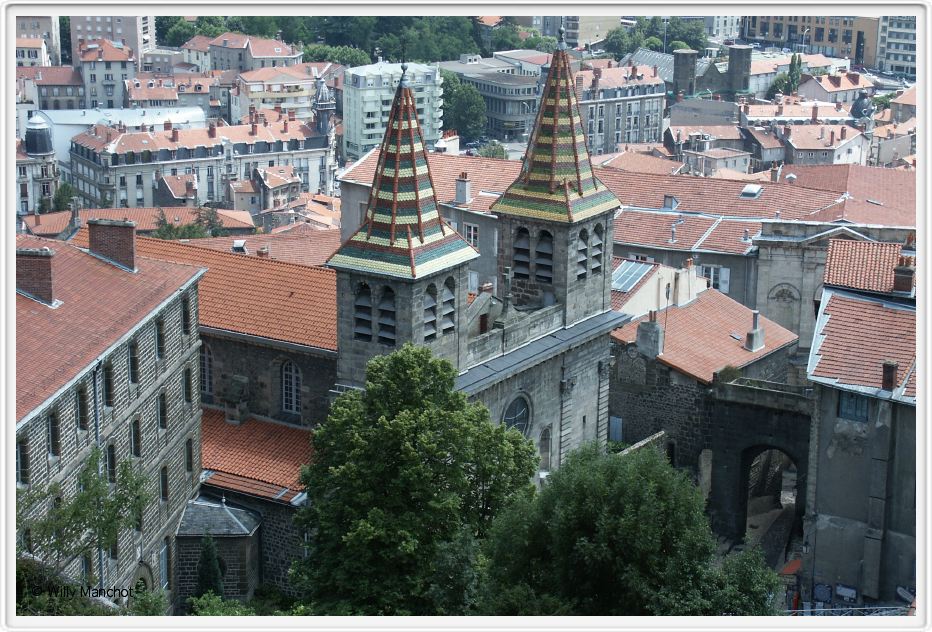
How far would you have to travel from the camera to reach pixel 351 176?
314 feet

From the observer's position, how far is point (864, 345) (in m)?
57.0

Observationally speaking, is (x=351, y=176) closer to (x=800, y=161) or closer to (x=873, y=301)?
(x=873, y=301)

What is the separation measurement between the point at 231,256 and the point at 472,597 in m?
21.9

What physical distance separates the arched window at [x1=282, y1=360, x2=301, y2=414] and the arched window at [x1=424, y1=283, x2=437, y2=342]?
27.9 feet

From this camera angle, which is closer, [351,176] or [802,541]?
[802,541]

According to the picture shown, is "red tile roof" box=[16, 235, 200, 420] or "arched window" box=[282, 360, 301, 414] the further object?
"arched window" box=[282, 360, 301, 414]

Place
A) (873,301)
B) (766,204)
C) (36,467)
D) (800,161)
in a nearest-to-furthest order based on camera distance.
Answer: (36,467) → (873,301) → (766,204) → (800,161)

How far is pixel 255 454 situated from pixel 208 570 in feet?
17.3

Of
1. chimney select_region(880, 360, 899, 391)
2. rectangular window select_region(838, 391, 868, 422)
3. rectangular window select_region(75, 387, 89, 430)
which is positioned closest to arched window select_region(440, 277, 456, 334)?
rectangular window select_region(75, 387, 89, 430)

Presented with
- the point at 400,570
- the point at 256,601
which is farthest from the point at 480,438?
the point at 256,601

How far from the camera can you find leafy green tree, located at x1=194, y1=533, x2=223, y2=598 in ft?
179

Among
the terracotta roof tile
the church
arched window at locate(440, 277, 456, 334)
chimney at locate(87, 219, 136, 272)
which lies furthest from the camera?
the terracotta roof tile

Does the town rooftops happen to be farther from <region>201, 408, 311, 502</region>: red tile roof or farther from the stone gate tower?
<region>201, 408, 311, 502</region>: red tile roof

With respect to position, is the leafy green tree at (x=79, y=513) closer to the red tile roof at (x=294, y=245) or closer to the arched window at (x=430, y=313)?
the arched window at (x=430, y=313)
